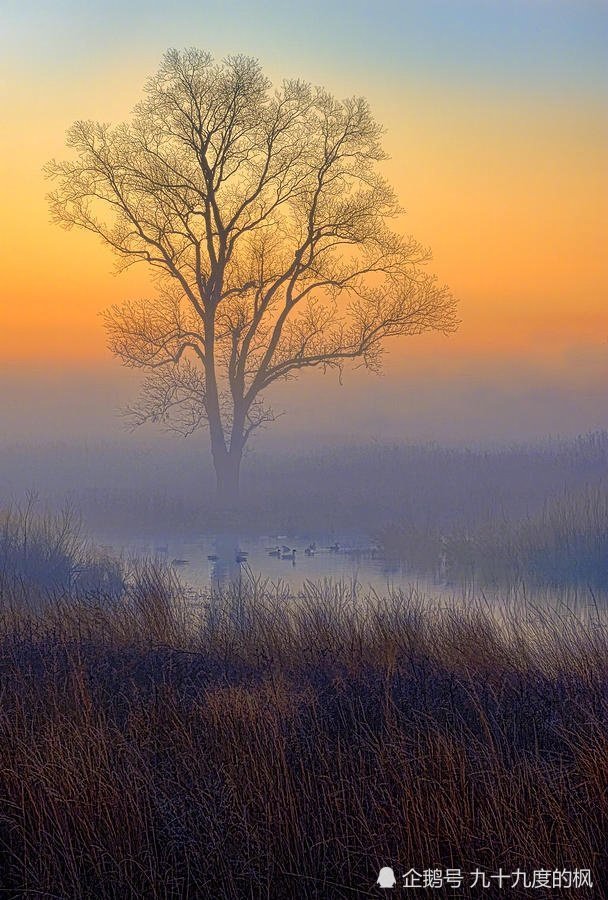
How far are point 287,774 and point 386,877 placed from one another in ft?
2.63

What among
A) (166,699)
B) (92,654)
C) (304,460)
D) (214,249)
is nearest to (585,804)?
(166,699)

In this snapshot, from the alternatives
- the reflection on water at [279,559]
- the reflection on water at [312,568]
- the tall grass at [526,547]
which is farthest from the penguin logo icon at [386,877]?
the tall grass at [526,547]

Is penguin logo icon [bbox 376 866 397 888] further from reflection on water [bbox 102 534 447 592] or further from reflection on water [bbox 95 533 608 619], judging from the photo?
reflection on water [bbox 102 534 447 592]

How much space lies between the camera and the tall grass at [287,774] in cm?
486

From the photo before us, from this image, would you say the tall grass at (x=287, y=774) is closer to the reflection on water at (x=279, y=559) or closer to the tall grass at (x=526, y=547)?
the reflection on water at (x=279, y=559)

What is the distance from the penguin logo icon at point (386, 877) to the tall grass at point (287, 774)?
73mm

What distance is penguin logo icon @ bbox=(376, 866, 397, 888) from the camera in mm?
4668

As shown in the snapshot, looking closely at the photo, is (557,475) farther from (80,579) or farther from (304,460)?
(80,579)

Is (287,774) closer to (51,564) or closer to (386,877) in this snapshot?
(386,877)

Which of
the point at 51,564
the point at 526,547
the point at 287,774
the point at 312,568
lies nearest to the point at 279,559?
the point at 312,568

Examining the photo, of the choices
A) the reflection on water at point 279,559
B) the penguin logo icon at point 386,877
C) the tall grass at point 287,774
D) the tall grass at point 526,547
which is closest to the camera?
the penguin logo icon at point 386,877

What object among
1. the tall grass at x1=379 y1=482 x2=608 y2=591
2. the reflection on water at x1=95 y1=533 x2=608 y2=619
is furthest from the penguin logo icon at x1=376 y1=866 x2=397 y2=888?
the tall grass at x1=379 y1=482 x2=608 y2=591

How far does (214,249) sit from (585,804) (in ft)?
74.2

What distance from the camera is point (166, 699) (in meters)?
6.62
